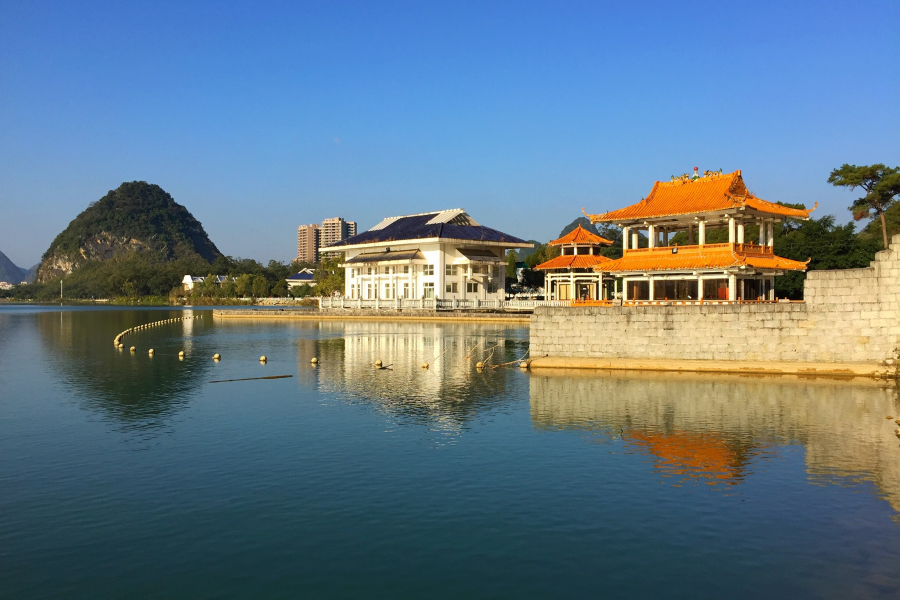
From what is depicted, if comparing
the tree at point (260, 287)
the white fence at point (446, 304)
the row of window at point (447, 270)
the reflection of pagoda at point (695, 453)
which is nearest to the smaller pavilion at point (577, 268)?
the white fence at point (446, 304)

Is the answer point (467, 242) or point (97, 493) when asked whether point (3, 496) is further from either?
point (467, 242)

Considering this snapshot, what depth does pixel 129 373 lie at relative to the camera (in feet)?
115

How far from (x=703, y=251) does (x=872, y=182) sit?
115 feet

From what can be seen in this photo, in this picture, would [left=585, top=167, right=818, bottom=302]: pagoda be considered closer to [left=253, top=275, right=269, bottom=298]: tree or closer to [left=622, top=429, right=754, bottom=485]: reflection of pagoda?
[left=622, top=429, right=754, bottom=485]: reflection of pagoda

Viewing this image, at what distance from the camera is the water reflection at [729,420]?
16719 mm

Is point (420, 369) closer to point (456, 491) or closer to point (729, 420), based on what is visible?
point (729, 420)

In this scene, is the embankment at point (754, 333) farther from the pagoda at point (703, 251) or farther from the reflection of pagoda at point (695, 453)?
the reflection of pagoda at point (695, 453)

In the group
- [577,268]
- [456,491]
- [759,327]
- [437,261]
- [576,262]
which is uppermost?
[437,261]

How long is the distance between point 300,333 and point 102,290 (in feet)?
461

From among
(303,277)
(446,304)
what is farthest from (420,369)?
(303,277)

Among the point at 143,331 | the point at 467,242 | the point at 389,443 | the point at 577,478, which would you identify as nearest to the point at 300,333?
the point at 143,331

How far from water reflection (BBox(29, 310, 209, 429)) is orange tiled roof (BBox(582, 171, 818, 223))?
2302 centimetres

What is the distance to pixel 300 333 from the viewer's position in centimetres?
6328

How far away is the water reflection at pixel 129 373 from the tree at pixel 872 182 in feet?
173
